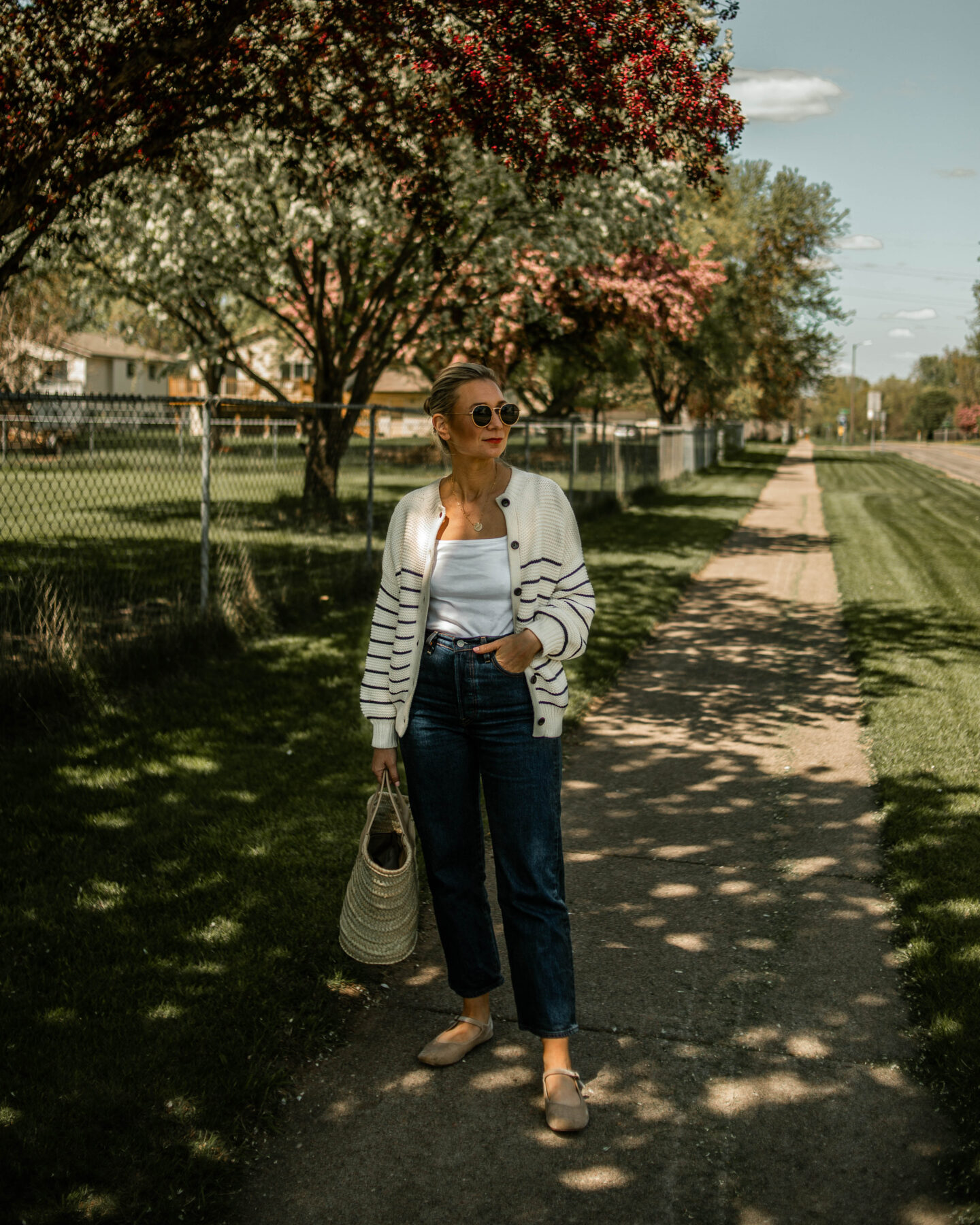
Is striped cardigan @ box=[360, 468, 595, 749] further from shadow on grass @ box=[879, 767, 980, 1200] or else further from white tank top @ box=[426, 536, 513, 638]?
shadow on grass @ box=[879, 767, 980, 1200]

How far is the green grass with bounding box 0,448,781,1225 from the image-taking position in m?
2.88

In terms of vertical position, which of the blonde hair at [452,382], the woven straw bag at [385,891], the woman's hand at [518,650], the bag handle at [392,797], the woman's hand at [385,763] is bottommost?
the woven straw bag at [385,891]

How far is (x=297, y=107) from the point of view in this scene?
23.5 ft

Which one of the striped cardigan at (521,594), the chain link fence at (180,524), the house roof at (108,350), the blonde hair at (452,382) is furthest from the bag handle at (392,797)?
the house roof at (108,350)

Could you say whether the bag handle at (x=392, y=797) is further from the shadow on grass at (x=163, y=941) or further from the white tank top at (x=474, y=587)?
the shadow on grass at (x=163, y=941)

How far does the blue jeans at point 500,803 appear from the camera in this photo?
301cm

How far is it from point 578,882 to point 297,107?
511 cm

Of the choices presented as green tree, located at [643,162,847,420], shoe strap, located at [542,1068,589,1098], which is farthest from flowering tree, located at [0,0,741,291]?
green tree, located at [643,162,847,420]

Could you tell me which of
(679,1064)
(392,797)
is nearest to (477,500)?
(392,797)

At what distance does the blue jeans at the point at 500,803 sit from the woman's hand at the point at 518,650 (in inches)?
2.0

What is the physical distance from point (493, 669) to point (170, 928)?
1810 mm

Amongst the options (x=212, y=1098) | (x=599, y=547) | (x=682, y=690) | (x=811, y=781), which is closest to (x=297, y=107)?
(x=682, y=690)

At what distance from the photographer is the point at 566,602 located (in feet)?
9.91

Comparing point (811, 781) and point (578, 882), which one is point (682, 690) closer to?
point (811, 781)
